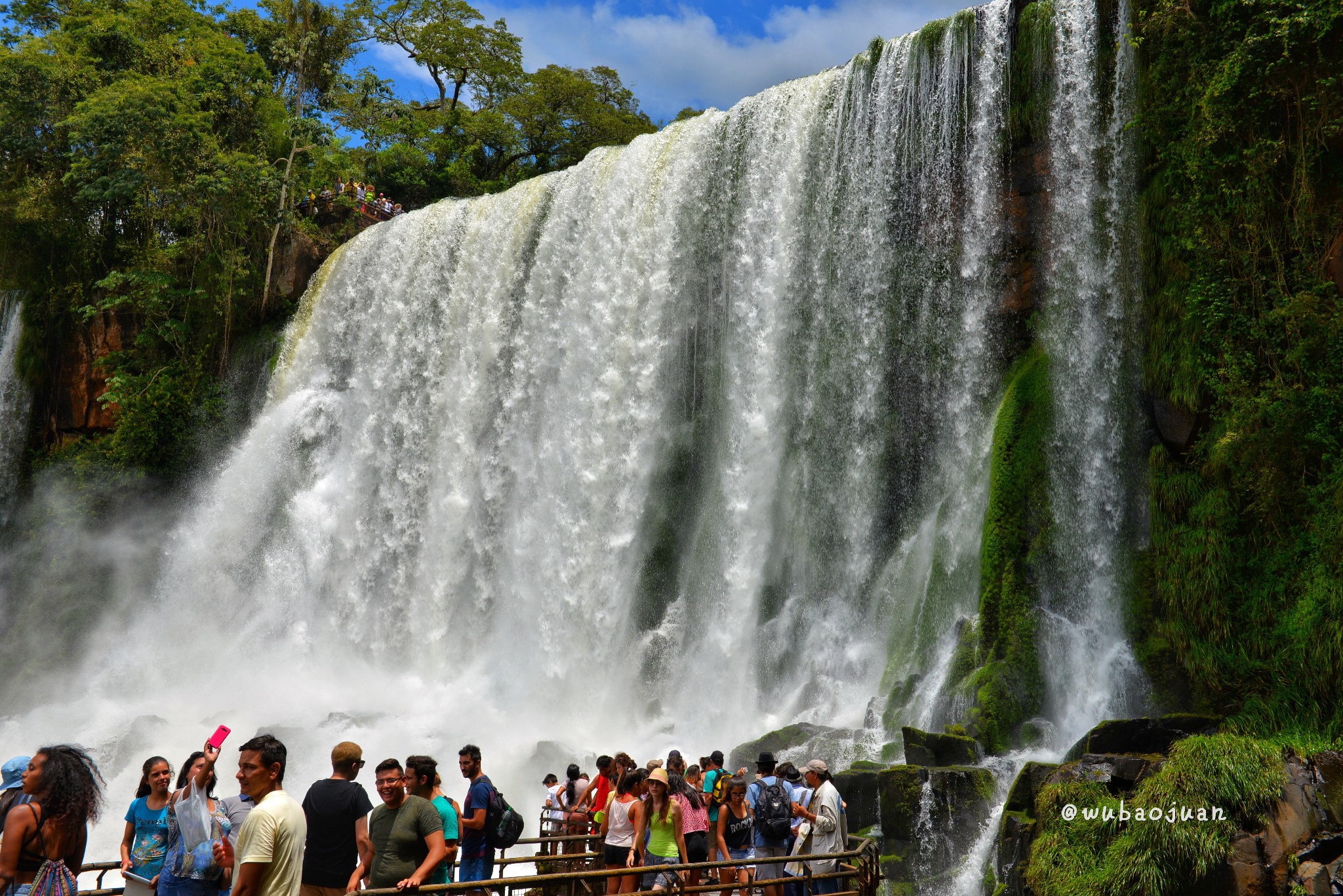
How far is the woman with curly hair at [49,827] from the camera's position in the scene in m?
4.38

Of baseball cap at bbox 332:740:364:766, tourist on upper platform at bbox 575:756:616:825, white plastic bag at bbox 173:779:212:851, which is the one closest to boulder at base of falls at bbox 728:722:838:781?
tourist on upper platform at bbox 575:756:616:825

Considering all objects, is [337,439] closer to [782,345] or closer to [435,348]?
[435,348]

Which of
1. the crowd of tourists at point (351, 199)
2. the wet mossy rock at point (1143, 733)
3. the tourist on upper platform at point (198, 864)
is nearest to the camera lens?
the tourist on upper platform at point (198, 864)

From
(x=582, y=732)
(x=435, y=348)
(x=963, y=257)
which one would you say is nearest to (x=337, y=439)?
(x=435, y=348)

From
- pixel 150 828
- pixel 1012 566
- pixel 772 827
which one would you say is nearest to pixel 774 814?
pixel 772 827

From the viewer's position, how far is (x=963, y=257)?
51.9 ft

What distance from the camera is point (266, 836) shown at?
14.1 ft

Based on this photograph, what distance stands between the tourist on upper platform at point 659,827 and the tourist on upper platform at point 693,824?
12cm

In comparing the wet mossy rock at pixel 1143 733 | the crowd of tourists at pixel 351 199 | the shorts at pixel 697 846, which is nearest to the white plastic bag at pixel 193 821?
the shorts at pixel 697 846

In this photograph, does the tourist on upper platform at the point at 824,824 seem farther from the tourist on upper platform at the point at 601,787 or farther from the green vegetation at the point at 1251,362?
the green vegetation at the point at 1251,362

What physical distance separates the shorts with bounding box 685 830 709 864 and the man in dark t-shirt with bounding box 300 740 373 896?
2.58 metres

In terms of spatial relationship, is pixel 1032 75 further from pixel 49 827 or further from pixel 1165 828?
pixel 49 827

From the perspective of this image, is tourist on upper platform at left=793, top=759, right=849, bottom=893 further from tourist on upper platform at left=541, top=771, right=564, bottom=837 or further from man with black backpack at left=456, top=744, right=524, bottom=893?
tourist on upper platform at left=541, top=771, right=564, bottom=837

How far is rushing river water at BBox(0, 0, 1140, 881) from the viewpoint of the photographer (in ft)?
47.9
